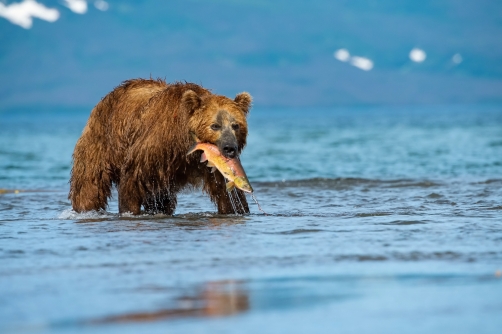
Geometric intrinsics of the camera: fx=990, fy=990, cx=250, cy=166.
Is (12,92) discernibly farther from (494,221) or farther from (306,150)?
(494,221)

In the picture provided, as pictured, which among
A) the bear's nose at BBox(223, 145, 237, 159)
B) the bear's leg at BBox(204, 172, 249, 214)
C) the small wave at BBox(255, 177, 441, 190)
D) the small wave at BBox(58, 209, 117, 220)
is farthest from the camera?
the small wave at BBox(255, 177, 441, 190)

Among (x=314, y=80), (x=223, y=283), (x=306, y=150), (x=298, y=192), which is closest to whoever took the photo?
(x=223, y=283)

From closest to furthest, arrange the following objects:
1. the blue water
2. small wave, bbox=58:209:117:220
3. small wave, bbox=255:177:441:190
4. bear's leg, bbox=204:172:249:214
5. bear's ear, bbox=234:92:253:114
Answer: the blue water, bear's ear, bbox=234:92:253:114, bear's leg, bbox=204:172:249:214, small wave, bbox=58:209:117:220, small wave, bbox=255:177:441:190

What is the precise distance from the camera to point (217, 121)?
350 inches

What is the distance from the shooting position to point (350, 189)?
46.0ft

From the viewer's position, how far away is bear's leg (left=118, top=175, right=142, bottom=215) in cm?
948

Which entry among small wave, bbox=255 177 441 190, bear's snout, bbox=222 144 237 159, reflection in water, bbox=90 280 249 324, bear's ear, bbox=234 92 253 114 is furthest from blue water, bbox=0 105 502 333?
small wave, bbox=255 177 441 190

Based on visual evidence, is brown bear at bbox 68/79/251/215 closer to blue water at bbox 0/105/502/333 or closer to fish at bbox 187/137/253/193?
fish at bbox 187/137/253/193

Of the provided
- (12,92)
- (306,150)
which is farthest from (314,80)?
(306,150)

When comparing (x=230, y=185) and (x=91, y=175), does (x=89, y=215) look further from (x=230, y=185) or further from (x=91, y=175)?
(x=230, y=185)

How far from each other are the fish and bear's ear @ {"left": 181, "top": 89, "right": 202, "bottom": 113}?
13.0 inches

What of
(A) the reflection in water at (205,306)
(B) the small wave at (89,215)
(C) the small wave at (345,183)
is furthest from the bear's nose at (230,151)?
(C) the small wave at (345,183)

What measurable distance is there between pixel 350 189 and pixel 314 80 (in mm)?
181783

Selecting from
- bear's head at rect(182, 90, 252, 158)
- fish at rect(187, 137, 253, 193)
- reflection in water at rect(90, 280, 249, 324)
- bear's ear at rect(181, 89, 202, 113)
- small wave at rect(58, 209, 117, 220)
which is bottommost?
reflection in water at rect(90, 280, 249, 324)
